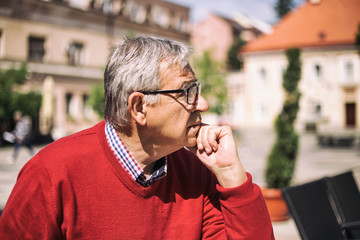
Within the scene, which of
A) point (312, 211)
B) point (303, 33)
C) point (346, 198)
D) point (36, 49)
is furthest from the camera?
point (303, 33)

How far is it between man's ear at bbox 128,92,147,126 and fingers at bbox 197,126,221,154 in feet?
0.85

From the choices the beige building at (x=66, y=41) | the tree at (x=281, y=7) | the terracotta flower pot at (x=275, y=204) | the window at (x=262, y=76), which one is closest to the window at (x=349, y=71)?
the window at (x=262, y=76)

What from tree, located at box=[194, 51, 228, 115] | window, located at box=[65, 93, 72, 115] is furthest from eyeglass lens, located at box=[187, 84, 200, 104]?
window, located at box=[65, 93, 72, 115]

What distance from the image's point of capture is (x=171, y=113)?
1592 mm

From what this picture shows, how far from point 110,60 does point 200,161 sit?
0.60m

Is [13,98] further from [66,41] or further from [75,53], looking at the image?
[75,53]

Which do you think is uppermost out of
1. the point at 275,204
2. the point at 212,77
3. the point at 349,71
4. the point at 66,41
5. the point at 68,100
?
the point at 66,41

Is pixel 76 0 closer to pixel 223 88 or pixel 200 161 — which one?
pixel 223 88

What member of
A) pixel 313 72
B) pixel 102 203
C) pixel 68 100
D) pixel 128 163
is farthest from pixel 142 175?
pixel 313 72

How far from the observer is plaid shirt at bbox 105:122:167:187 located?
1.54 metres

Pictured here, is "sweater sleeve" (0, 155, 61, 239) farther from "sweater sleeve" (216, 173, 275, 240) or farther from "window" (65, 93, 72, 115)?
"window" (65, 93, 72, 115)

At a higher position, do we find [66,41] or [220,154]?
[66,41]

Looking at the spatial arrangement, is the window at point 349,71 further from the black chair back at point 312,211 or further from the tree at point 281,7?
the black chair back at point 312,211

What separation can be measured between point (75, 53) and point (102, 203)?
2995cm
